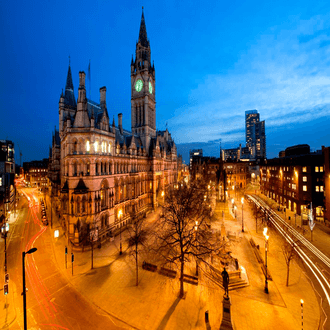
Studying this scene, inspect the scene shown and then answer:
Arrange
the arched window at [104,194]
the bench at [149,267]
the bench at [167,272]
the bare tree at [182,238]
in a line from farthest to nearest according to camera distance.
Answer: the arched window at [104,194] < the bench at [149,267] < the bench at [167,272] < the bare tree at [182,238]

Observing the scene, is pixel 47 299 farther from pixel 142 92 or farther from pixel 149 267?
pixel 142 92

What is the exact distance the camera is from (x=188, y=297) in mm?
16531

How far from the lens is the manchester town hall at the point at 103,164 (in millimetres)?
28828

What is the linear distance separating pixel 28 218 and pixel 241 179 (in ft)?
315

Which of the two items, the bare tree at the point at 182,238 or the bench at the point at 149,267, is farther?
the bench at the point at 149,267

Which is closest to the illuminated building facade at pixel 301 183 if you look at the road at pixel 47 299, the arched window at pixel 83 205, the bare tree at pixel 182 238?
the bare tree at pixel 182 238

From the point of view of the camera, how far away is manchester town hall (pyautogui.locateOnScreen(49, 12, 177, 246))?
2883 centimetres

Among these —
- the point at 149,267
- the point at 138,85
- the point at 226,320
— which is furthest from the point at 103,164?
the point at 138,85

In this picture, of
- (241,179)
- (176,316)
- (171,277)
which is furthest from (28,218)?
(241,179)

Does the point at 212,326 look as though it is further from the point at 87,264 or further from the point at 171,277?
the point at 87,264

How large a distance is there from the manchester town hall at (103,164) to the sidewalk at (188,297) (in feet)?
26.0

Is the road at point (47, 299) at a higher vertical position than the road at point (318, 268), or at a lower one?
higher

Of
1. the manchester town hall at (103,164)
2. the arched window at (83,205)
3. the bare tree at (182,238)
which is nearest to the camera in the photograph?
the bare tree at (182,238)

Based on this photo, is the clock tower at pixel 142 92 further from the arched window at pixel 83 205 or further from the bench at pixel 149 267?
the bench at pixel 149 267
